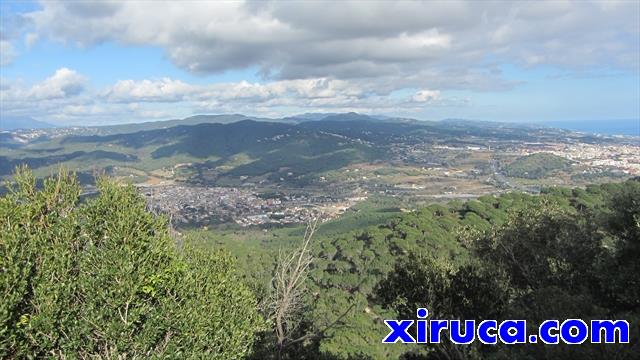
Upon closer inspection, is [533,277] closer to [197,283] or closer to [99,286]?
[197,283]

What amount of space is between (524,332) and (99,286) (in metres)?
10.8

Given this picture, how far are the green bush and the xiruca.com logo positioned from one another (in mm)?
6085

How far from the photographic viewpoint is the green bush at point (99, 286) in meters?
10.1

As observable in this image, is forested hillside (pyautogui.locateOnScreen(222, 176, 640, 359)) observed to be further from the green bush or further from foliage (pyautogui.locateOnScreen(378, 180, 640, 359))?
the green bush

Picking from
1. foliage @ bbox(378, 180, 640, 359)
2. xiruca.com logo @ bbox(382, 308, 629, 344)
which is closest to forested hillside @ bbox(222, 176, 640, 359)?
foliage @ bbox(378, 180, 640, 359)

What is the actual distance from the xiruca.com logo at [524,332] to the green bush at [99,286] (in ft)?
20.0

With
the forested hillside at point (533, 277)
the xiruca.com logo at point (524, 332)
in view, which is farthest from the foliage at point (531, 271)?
the xiruca.com logo at point (524, 332)

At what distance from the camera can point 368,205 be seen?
521ft

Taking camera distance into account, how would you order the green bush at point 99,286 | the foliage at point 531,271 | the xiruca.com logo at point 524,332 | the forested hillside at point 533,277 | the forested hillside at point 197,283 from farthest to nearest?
the foliage at point 531,271, the forested hillside at point 533,277, the forested hillside at point 197,283, the green bush at point 99,286, the xiruca.com logo at point 524,332

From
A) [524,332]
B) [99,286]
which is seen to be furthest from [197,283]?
[524,332]

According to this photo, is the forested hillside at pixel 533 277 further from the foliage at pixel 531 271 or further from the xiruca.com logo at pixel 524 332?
the xiruca.com logo at pixel 524 332

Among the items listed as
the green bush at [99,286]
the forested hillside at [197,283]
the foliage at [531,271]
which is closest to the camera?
the green bush at [99,286]

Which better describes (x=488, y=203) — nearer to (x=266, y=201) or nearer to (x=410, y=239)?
(x=410, y=239)

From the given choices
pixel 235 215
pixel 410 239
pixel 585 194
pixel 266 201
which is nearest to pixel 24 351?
pixel 410 239
